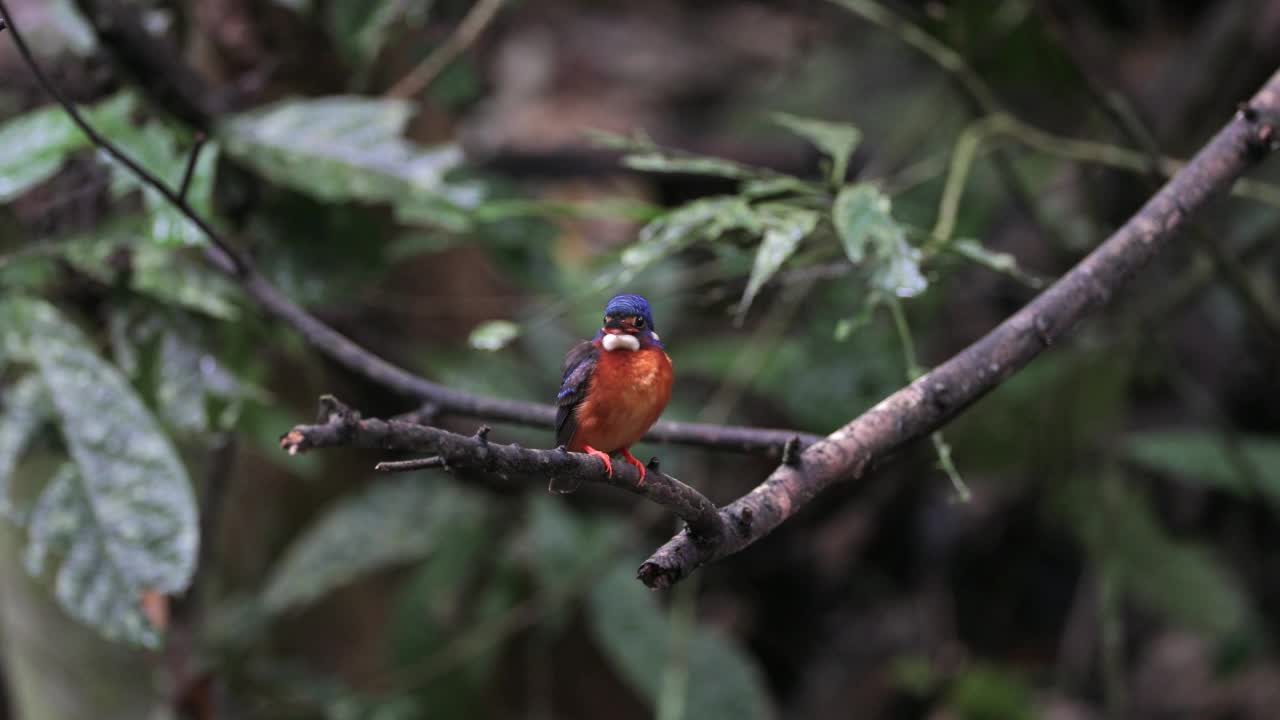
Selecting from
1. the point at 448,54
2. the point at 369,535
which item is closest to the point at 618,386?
the point at 448,54

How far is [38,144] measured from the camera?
198cm

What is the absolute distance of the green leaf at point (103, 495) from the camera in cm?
185

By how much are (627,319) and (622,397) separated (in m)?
0.08

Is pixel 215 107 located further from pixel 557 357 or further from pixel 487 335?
pixel 557 357

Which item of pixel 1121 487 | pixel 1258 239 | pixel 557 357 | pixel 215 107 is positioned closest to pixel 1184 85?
pixel 1258 239

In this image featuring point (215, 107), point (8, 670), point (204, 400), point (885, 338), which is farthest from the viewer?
point (885, 338)

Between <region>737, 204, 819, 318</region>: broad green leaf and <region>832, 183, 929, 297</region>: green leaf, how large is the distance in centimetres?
5

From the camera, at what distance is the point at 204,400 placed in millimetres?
2195

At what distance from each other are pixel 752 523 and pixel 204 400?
4.75 ft

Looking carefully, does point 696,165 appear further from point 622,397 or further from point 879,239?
point 622,397

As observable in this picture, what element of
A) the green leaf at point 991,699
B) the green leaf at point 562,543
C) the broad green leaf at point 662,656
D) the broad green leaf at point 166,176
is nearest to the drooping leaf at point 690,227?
the broad green leaf at point 166,176

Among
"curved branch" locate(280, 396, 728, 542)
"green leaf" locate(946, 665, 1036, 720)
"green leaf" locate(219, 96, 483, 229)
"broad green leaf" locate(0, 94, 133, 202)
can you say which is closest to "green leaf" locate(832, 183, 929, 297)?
"curved branch" locate(280, 396, 728, 542)

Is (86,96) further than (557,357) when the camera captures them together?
No

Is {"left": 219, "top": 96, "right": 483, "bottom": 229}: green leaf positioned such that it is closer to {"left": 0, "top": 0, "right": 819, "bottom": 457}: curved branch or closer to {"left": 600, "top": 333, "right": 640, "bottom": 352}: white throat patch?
{"left": 0, "top": 0, "right": 819, "bottom": 457}: curved branch
